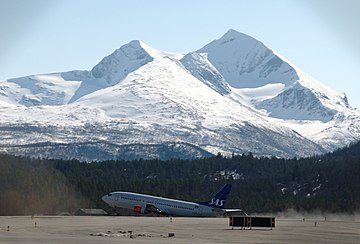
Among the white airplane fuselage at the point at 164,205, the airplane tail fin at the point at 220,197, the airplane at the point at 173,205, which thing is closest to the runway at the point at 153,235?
the airplane tail fin at the point at 220,197

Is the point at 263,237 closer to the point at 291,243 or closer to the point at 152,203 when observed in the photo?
the point at 291,243

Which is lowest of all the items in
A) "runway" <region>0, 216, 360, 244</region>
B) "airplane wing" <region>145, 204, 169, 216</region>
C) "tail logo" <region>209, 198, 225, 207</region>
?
"runway" <region>0, 216, 360, 244</region>

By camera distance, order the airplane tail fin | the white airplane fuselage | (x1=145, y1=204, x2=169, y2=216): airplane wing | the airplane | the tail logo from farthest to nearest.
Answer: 1. (x1=145, y1=204, x2=169, y2=216): airplane wing
2. the white airplane fuselage
3. the tail logo
4. the airplane
5. the airplane tail fin

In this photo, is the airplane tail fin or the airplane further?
the airplane

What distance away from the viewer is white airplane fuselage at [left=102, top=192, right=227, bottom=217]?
16160 centimetres

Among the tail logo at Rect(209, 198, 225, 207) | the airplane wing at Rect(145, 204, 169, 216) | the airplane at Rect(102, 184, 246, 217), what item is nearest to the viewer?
the airplane at Rect(102, 184, 246, 217)

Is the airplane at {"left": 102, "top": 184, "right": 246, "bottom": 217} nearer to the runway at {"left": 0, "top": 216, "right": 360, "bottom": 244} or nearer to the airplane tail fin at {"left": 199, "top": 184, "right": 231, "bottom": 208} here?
the airplane tail fin at {"left": 199, "top": 184, "right": 231, "bottom": 208}

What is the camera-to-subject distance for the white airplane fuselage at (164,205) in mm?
161600

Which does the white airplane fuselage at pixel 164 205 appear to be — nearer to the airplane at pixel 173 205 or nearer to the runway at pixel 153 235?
the airplane at pixel 173 205

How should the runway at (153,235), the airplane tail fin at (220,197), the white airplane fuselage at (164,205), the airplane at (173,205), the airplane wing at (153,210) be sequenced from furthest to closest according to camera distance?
1. the airplane wing at (153,210)
2. the white airplane fuselage at (164,205)
3. the airplane at (173,205)
4. the airplane tail fin at (220,197)
5. the runway at (153,235)

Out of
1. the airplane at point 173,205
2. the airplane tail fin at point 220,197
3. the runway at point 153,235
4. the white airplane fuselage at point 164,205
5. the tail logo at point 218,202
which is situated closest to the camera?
the runway at point 153,235

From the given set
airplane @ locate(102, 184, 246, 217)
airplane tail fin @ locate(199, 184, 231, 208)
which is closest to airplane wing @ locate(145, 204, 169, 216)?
airplane @ locate(102, 184, 246, 217)

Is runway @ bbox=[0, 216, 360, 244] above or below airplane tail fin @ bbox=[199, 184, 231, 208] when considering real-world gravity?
below

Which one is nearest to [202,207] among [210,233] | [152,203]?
[152,203]
